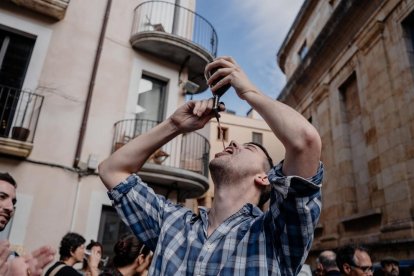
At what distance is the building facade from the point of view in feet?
24.2

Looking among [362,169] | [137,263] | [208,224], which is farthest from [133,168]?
[362,169]

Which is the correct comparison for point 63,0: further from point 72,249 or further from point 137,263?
point 137,263

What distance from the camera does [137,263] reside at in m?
3.11

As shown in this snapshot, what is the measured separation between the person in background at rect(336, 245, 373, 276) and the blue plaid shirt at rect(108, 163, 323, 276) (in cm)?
278

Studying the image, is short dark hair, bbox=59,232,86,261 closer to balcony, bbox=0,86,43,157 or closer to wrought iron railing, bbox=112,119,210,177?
balcony, bbox=0,86,43,157

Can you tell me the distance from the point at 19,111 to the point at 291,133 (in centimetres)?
782

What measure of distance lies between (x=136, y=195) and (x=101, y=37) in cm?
848

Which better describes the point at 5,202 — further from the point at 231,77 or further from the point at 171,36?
the point at 171,36

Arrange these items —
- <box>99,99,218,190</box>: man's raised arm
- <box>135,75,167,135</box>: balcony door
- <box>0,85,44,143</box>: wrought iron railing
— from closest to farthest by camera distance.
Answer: <box>99,99,218,190</box>: man's raised arm
<box>0,85,44,143</box>: wrought iron railing
<box>135,75,167,135</box>: balcony door

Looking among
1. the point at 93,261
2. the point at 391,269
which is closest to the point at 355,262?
the point at 391,269

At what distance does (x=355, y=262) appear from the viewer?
3746 mm

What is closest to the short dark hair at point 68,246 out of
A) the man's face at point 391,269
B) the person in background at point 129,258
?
Result: the person in background at point 129,258

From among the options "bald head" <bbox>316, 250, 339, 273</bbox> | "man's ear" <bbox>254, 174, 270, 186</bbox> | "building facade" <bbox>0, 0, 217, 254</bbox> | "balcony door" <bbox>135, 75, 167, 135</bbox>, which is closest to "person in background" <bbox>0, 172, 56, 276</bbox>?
"man's ear" <bbox>254, 174, 270, 186</bbox>

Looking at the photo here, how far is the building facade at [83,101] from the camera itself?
7379mm
